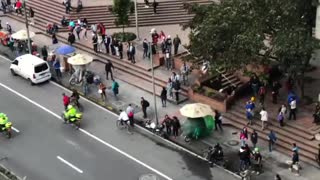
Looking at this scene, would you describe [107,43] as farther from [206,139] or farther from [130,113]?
[206,139]

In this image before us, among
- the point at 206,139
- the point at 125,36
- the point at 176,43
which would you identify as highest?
the point at 176,43

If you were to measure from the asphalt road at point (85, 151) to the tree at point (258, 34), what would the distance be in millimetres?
6023

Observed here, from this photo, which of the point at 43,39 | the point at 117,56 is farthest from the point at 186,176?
the point at 43,39

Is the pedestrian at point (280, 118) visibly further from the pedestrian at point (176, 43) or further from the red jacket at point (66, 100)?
the red jacket at point (66, 100)

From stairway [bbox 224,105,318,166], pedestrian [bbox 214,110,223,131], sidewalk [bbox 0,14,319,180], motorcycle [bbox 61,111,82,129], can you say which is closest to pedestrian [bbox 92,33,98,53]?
sidewalk [bbox 0,14,319,180]

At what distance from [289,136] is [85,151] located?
1048cm

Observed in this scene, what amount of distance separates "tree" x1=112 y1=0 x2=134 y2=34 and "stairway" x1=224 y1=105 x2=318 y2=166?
13700 mm

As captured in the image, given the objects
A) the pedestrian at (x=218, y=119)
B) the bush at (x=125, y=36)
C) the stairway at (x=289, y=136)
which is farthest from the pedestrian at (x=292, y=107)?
the bush at (x=125, y=36)

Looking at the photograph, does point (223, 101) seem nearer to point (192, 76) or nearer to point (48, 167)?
point (192, 76)

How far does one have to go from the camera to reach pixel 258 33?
109 feet

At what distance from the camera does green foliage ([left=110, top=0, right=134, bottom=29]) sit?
4478 centimetres

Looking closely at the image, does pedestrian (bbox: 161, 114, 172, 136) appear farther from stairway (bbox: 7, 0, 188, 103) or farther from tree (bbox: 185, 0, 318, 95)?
tree (bbox: 185, 0, 318, 95)

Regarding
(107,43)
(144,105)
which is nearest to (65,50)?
(107,43)

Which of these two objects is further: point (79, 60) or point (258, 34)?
point (79, 60)
